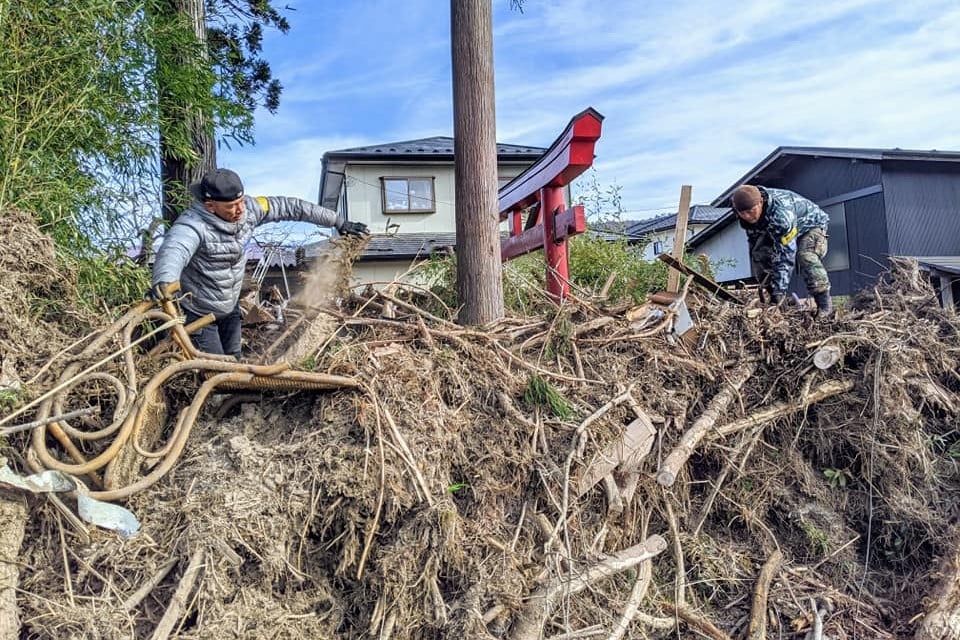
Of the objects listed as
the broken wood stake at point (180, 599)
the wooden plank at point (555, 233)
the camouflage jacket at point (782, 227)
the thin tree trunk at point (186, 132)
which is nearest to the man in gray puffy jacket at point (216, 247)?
the thin tree trunk at point (186, 132)

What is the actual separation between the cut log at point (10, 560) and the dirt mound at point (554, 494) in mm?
67

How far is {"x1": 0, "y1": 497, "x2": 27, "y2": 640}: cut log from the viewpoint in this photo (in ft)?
7.84

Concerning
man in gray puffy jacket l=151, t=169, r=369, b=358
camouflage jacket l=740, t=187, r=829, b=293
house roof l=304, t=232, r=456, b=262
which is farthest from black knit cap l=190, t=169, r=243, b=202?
house roof l=304, t=232, r=456, b=262

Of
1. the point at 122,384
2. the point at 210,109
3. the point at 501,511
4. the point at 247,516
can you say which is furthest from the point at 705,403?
the point at 210,109

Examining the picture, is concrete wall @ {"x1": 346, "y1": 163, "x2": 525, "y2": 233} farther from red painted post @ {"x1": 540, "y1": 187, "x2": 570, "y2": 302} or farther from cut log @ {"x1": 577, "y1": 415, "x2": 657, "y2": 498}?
cut log @ {"x1": 577, "y1": 415, "x2": 657, "y2": 498}

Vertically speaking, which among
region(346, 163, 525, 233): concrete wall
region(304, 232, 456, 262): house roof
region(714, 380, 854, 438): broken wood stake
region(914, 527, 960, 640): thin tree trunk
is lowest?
region(914, 527, 960, 640): thin tree trunk

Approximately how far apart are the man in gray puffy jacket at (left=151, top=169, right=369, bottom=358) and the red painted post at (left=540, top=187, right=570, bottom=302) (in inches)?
74.4

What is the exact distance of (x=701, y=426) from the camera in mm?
3676

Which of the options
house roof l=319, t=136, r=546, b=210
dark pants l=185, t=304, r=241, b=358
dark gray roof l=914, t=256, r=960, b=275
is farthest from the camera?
house roof l=319, t=136, r=546, b=210

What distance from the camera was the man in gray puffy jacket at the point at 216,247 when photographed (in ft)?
11.2

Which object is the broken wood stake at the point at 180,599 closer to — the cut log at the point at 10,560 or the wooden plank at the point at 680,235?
the cut log at the point at 10,560

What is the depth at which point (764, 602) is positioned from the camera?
324cm

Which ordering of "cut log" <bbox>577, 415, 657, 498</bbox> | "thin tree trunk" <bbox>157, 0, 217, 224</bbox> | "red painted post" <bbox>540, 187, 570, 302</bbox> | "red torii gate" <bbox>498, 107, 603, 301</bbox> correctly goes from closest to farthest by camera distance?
"cut log" <bbox>577, 415, 657, 498</bbox> → "thin tree trunk" <bbox>157, 0, 217, 224</bbox> → "red torii gate" <bbox>498, 107, 603, 301</bbox> → "red painted post" <bbox>540, 187, 570, 302</bbox>

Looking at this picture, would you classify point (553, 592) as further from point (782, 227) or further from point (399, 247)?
point (399, 247)
